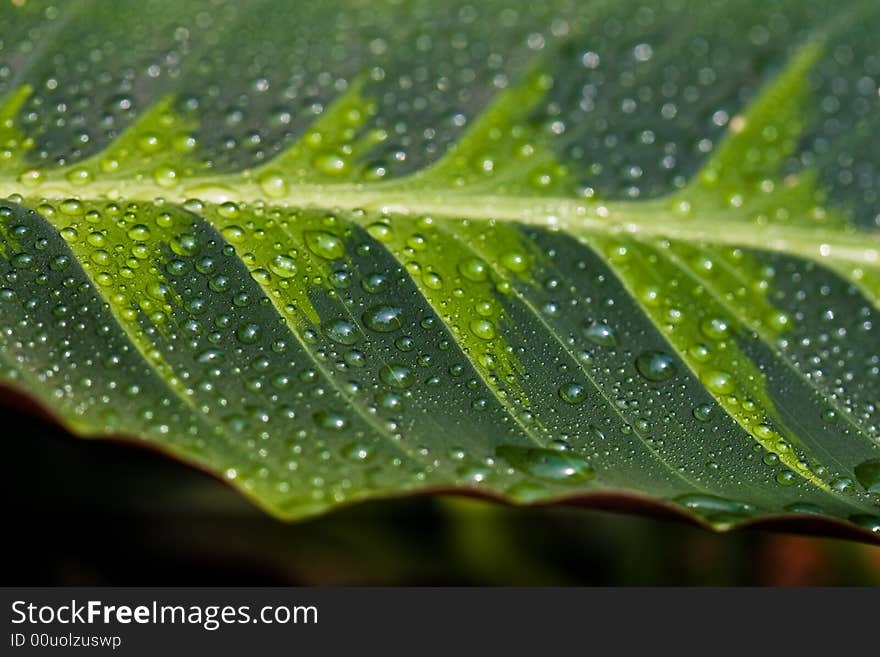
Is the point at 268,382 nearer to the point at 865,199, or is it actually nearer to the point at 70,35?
the point at 70,35

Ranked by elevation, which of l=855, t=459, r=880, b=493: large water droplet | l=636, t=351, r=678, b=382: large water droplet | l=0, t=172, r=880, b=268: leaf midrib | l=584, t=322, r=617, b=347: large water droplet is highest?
l=0, t=172, r=880, b=268: leaf midrib

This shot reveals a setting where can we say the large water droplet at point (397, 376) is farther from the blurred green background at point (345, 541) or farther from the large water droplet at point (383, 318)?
the blurred green background at point (345, 541)

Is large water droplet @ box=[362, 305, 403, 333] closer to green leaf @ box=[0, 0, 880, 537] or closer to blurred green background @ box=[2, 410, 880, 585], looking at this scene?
green leaf @ box=[0, 0, 880, 537]


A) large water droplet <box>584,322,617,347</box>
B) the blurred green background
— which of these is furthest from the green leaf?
the blurred green background

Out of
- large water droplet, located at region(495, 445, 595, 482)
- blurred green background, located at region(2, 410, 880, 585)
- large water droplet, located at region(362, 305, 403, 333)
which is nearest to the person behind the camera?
large water droplet, located at region(495, 445, 595, 482)

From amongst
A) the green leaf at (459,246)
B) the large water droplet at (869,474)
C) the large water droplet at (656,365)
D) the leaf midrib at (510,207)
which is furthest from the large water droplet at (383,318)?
the large water droplet at (869,474)

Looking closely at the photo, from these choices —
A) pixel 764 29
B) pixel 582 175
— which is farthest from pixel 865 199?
pixel 582 175
